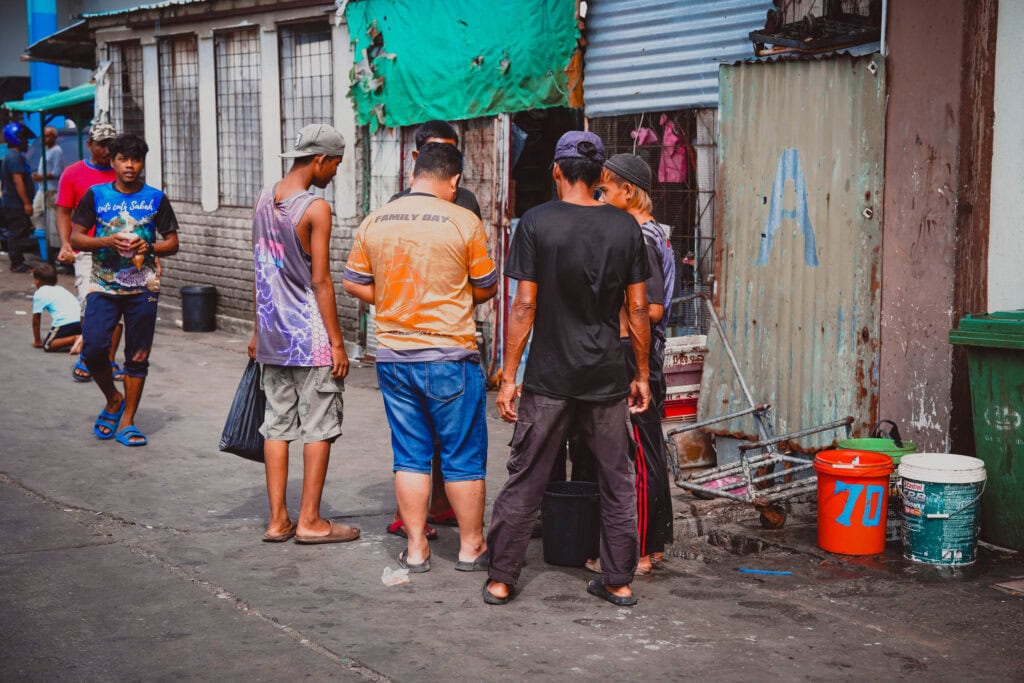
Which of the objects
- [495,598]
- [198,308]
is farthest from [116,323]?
[198,308]

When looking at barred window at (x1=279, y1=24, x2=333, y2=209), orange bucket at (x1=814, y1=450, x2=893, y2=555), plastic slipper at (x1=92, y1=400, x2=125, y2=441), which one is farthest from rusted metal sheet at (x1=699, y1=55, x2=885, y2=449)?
barred window at (x1=279, y1=24, x2=333, y2=209)

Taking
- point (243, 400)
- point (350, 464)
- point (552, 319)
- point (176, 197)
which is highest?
point (176, 197)

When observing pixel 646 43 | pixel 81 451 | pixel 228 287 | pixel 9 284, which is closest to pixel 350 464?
pixel 81 451

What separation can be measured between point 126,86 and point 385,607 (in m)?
13.3

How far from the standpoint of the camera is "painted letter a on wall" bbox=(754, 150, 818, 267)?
23.8 ft

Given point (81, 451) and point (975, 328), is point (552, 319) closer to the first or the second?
point (975, 328)

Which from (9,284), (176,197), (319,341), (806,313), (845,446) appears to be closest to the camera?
(319,341)

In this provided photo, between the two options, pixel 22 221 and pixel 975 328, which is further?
pixel 22 221

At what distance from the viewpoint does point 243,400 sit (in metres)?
6.21

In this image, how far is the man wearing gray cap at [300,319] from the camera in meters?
5.95

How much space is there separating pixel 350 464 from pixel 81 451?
1.85 m

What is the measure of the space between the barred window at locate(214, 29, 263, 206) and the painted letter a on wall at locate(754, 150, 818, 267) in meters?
8.21

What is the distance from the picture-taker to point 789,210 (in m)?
7.36

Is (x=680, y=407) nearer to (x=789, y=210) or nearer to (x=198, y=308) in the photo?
(x=789, y=210)
